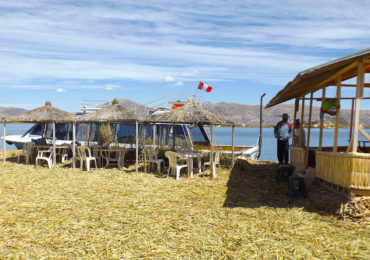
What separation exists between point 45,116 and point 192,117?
238 inches

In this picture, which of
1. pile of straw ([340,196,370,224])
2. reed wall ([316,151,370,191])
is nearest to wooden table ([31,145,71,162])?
reed wall ([316,151,370,191])

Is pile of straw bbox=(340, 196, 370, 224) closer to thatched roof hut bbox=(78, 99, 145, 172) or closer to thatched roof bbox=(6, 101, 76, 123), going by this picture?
thatched roof hut bbox=(78, 99, 145, 172)

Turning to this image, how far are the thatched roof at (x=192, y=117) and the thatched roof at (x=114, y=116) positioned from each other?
3.47ft

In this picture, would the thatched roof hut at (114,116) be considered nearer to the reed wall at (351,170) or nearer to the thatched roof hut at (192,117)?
the thatched roof hut at (192,117)

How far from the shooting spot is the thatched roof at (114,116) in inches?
488

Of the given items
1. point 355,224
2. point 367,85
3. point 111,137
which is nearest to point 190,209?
point 355,224

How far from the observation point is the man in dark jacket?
433 inches

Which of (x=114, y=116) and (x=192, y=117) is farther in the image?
(x=114, y=116)

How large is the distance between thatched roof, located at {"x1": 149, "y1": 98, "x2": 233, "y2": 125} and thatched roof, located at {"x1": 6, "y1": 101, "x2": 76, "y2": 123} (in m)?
3.96

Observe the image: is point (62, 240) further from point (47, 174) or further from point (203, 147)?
point (203, 147)

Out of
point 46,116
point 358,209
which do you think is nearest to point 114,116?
point 46,116

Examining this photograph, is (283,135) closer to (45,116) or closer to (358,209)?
(358,209)

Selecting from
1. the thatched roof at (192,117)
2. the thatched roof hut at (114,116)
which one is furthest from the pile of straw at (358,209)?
the thatched roof hut at (114,116)

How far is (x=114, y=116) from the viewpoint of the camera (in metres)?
12.6
